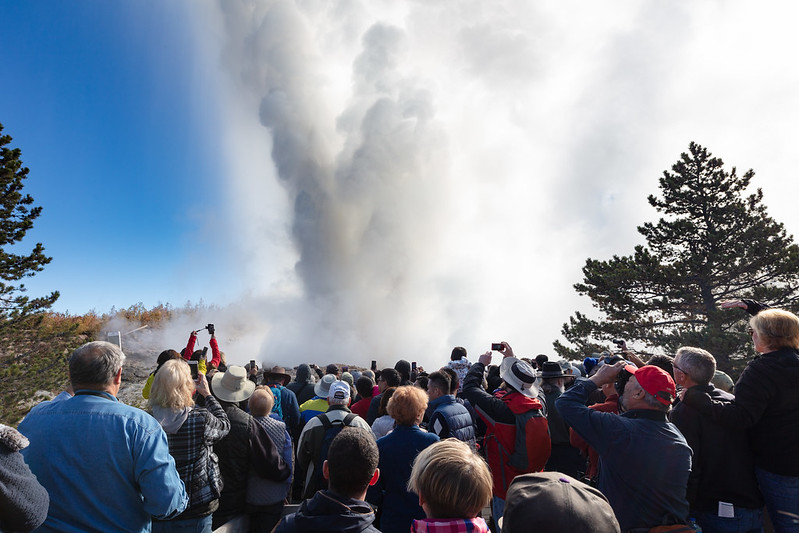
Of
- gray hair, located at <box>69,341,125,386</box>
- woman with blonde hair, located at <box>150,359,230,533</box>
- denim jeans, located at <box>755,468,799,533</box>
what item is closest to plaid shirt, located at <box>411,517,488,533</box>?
A: gray hair, located at <box>69,341,125,386</box>

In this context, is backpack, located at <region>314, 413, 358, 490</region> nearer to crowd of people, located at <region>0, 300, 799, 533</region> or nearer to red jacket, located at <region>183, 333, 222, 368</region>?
crowd of people, located at <region>0, 300, 799, 533</region>

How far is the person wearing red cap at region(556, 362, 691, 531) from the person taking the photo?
2.51m

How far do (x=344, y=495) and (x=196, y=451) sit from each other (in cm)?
153

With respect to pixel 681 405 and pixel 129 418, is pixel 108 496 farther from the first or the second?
pixel 681 405

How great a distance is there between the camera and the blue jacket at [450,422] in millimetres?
3652

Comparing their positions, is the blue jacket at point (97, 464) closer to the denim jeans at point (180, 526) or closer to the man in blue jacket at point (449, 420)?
the denim jeans at point (180, 526)

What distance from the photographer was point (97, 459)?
7.33ft

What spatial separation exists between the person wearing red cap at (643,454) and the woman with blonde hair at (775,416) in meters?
0.62

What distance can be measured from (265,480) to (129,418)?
170cm

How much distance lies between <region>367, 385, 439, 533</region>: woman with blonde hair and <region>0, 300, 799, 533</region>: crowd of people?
1 cm

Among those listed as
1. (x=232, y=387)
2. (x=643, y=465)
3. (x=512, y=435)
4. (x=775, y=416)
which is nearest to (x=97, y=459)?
(x=232, y=387)

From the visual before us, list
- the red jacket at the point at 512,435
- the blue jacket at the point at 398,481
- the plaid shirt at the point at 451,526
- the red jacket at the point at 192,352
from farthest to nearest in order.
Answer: the red jacket at the point at 192,352, the red jacket at the point at 512,435, the blue jacket at the point at 398,481, the plaid shirt at the point at 451,526

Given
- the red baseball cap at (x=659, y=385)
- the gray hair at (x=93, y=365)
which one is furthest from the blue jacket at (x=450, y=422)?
the gray hair at (x=93, y=365)

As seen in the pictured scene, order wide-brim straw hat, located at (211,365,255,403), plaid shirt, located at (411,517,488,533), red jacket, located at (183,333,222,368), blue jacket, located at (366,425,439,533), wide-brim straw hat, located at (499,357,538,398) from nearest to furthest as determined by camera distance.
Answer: plaid shirt, located at (411,517,488,533)
blue jacket, located at (366,425,439,533)
wide-brim straw hat, located at (499,357,538,398)
wide-brim straw hat, located at (211,365,255,403)
red jacket, located at (183,333,222,368)
